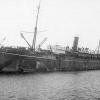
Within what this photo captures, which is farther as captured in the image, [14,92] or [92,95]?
[92,95]

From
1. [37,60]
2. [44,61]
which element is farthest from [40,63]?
[44,61]

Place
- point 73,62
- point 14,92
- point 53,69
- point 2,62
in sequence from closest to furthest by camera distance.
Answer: point 14,92
point 2,62
point 53,69
point 73,62

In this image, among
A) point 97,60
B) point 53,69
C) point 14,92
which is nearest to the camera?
point 14,92

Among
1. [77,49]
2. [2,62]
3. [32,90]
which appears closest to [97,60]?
[77,49]

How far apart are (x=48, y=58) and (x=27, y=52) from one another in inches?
186

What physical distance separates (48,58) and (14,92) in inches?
611

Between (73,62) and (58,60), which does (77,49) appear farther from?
(58,60)

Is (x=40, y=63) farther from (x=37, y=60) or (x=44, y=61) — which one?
(x=44, y=61)

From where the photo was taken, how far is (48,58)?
31.2 m

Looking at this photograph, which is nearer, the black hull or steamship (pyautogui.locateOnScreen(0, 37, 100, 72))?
the black hull

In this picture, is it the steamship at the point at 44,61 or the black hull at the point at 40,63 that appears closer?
the black hull at the point at 40,63

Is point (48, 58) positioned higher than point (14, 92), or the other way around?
point (48, 58)

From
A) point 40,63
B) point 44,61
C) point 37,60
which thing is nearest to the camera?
point 37,60

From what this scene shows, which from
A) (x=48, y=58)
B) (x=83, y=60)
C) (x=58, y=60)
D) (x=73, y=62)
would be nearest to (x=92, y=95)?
(x=48, y=58)
